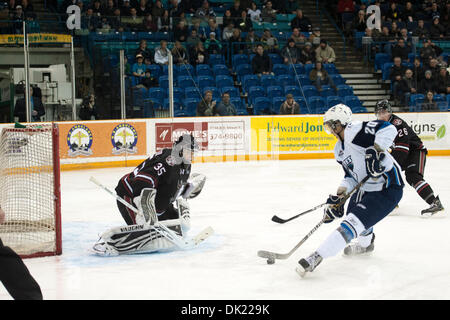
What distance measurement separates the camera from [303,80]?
39.4ft

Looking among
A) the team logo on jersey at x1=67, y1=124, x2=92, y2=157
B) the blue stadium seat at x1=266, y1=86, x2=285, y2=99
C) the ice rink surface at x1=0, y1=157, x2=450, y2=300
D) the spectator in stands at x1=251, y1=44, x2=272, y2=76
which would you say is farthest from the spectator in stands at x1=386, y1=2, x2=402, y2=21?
the ice rink surface at x1=0, y1=157, x2=450, y2=300

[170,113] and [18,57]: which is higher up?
[18,57]

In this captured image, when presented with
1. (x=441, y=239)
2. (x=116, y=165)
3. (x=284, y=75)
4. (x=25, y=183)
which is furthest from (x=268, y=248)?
(x=284, y=75)

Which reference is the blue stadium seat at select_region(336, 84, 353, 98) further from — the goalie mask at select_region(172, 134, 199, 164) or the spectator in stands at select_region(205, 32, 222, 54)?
the goalie mask at select_region(172, 134, 199, 164)

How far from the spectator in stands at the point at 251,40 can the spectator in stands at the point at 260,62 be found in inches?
4.4

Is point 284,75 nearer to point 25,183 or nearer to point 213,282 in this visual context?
point 25,183

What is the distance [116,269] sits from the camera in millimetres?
4152

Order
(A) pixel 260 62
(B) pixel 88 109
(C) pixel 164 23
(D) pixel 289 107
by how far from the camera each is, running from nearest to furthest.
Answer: (B) pixel 88 109, (D) pixel 289 107, (C) pixel 164 23, (A) pixel 260 62

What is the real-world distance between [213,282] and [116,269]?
0.69 meters

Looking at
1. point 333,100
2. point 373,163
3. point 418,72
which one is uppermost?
point 418,72

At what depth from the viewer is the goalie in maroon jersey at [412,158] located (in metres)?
5.85

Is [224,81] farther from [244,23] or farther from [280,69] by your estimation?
[244,23]

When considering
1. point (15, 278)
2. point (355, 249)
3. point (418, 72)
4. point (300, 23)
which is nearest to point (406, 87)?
point (418, 72)

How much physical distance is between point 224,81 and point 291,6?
Result: 347cm
